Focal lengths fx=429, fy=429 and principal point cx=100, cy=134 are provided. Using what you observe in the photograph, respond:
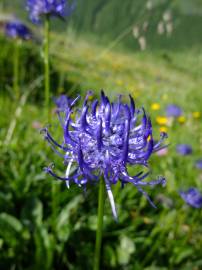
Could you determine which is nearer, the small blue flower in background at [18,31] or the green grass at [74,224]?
the green grass at [74,224]

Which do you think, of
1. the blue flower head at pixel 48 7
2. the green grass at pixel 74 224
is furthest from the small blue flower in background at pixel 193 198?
the blue flower head at pixel 48 7

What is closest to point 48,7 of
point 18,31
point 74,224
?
point 74,224

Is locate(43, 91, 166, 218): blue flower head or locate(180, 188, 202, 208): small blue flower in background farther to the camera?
locate(180, 188, 202, 208): small blue flower in background

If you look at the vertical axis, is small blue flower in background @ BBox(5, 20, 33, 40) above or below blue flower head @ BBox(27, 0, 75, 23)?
above

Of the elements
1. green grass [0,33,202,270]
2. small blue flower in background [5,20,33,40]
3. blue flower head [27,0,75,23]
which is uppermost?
small blue flower in background [5,20,33,40]

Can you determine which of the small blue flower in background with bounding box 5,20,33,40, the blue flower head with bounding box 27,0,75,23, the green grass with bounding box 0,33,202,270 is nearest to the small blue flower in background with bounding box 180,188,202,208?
the green grass with bounding box 0,33,202,270

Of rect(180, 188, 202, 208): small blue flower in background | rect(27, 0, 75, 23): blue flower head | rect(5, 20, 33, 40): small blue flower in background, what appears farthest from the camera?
rect(5, 20, 33, 40): small blue flower in background

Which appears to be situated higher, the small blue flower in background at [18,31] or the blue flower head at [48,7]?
the small blue flower in background at [18,31]

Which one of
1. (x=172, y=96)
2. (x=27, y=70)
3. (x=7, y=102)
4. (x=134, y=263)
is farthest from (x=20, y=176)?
(x=172, y=96)

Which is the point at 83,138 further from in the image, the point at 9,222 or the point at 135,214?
the point at 135,214

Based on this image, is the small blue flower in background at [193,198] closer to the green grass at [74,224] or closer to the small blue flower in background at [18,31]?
the green grass at [74,224]

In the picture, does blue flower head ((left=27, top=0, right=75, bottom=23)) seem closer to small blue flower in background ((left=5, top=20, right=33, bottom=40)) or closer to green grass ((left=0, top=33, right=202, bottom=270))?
green grass ((left=0, top=33, right=202, bottom=270))
